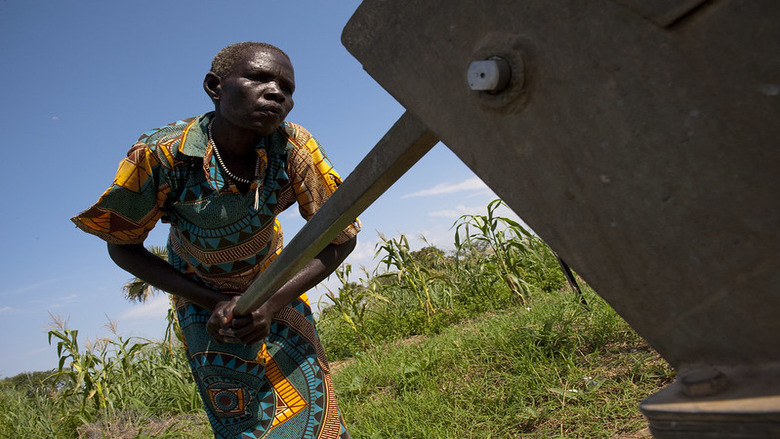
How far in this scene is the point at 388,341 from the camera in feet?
19.9

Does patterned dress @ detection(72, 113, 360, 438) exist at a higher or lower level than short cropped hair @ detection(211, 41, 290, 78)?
lower

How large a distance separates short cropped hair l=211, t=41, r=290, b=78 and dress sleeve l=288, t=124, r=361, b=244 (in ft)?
1.07

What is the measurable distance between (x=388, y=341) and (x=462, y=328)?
3.59 ft

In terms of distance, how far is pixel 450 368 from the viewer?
160 inches

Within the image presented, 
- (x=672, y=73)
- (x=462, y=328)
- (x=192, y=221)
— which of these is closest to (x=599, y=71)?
(x=672, y=73)

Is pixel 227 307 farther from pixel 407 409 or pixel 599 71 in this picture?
pixel 407 409

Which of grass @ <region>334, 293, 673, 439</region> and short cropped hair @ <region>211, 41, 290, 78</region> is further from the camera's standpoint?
grass @ <region>334, 293, 673, 439</region>

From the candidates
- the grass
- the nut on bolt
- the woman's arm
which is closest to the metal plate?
the nut on bolt

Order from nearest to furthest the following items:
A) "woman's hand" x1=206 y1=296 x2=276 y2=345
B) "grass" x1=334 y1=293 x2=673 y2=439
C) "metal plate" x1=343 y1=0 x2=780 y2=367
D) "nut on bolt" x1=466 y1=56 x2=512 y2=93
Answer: "metal plate" x1=343 y1=0 x2=780 y2=367 → "nut on bolt" x1=466 y1=56 x2=512 y2=93 → "woman's hand" x1=206 y1=296 x2=276 y2=345 → "grass" x1=334 y1=293 x2=673 y2=439

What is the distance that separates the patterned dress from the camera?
212 centimetres

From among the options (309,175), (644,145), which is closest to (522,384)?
(309,175)

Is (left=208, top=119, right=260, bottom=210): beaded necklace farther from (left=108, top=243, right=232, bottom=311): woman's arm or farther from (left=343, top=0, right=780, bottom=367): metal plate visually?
(left=343, top=0, right=780, bottom=367): metal plate

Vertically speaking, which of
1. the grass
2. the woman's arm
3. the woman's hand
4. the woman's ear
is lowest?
the grass

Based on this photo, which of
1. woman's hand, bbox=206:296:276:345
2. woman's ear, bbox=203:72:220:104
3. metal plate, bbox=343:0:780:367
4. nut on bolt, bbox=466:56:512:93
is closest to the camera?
metal plate, bbox=343:0:780:367
